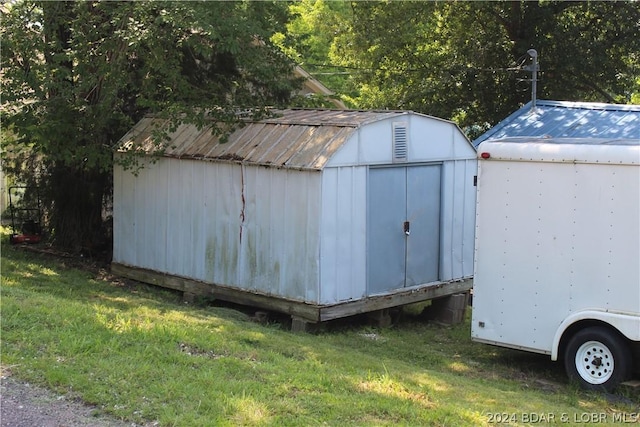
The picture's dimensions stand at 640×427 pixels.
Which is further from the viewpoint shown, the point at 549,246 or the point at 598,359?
the point at 549,246

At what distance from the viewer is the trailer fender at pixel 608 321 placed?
793 cm

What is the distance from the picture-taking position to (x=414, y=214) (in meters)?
11.7

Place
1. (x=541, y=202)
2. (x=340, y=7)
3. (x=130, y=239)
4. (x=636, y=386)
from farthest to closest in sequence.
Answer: (x=340, y=7)
(x=130, y=239)
(x=541, y=202)
(x=636, y=386)

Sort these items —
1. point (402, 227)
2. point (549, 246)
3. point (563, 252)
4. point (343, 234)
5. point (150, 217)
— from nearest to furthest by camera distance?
point (563, 252) < point (549, 246) < point (343, 234) < point (402, 227) < point (150, 217)

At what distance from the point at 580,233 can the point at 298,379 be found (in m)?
3.82

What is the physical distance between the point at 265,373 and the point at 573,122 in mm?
9003

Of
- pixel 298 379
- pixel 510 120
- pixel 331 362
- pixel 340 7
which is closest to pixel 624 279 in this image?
pixel 331 362

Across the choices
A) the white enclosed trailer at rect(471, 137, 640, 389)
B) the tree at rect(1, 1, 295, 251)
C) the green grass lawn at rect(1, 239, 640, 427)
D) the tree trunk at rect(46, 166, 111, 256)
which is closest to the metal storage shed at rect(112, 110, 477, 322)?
the tree at rect(1, 1, 295, 251)

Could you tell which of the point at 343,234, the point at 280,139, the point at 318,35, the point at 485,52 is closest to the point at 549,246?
the point at 343,234

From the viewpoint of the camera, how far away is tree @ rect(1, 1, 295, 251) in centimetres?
1202

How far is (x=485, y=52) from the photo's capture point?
2155cm

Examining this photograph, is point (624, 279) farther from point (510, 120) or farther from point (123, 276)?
point (123, 276)

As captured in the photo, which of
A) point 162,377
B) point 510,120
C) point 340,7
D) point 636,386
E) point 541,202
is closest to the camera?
point 162,377

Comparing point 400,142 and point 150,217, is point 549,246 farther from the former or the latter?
point 150,217
